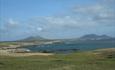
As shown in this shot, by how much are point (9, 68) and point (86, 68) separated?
1192 cm

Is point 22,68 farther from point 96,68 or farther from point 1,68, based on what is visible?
point 96,68

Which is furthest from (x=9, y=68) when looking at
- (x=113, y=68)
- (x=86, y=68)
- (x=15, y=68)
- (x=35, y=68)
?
(x=113, y=68)

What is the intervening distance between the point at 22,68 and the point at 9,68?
7.04 feet

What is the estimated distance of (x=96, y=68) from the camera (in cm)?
4456

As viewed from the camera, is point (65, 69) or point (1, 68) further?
point (1, 68)

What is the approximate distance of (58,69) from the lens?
143 ft

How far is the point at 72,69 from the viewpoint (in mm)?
44344

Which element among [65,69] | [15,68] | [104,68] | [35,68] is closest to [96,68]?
[104,68]

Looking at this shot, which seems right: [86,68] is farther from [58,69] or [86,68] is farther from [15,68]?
[15,68]

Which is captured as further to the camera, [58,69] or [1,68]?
[1,68]

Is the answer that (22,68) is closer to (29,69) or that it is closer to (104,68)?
(29,69)

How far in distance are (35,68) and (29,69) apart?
164cm

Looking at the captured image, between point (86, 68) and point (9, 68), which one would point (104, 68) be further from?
point (9, 68)

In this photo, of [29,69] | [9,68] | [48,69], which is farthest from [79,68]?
[9,68]
